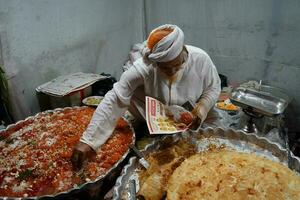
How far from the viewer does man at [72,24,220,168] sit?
5.58 ft

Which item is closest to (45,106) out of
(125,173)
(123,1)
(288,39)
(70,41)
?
(70,41)

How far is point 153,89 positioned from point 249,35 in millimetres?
1690

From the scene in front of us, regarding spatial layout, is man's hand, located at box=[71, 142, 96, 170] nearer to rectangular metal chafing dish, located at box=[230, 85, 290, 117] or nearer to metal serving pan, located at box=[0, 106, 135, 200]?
metal serving pan, located at box=[0, 106, 135, 200]

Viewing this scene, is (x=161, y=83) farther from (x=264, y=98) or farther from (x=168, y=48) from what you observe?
(x=264, y=98)

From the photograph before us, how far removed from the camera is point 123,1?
144 inches

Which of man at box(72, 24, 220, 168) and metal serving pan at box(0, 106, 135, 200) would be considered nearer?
metal serving pan at box(0, 106, 135, 200)

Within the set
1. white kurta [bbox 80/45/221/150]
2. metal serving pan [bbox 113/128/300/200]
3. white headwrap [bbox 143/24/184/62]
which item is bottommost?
metal serving pan [bbox 113/128/300/200]

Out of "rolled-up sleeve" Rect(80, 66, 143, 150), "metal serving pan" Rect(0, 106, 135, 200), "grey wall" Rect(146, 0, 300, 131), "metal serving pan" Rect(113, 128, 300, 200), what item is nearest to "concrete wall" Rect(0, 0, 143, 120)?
"grey wall" Rect(146, 0, 300, 131)

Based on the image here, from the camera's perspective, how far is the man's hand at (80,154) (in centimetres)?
171

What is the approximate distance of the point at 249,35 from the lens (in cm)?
316

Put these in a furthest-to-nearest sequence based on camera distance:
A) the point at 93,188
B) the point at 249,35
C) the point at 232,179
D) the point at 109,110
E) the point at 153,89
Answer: the point at 249,35 → the point at 153,89 → the point at 109,110 → the point at 93,188 → the point at 232,179

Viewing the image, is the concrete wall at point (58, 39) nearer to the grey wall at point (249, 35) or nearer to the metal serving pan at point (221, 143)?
the grey wall at point (249, 35)

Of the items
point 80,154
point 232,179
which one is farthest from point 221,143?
point 80,154

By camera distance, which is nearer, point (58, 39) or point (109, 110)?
point (109, 110)
